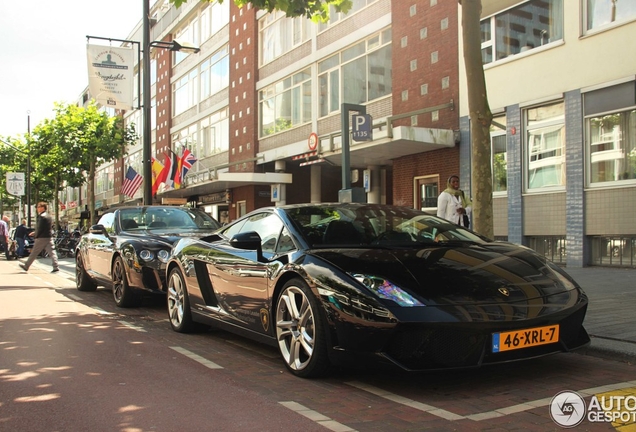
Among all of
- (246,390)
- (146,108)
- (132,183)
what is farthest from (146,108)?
(246,390)

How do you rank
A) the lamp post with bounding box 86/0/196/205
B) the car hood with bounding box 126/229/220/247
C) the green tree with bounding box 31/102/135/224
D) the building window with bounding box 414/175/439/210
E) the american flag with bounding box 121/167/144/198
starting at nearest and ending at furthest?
the car hood with bounding box 126/229/220/247 → the lamp post with bounding box 86/0/196/205 → the building window with bounding box 414/175/439/210 → the american flag with bounding box 121/167/144/198 → the green tree with bounding box 31/102/135/224

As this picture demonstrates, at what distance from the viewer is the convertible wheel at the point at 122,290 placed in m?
9.12

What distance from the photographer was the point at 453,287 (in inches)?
166

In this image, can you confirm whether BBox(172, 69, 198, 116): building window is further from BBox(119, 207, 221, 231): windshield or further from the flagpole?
BBox(119, 207, 221, 231): windshield

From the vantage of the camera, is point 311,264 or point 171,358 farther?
point 171,358

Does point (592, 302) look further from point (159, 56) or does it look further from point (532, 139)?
point (159, 56)

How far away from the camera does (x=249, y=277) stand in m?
5.49

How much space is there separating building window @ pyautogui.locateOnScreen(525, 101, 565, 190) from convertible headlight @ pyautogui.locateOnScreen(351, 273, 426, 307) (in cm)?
1128

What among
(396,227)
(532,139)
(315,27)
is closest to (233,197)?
(315,27)

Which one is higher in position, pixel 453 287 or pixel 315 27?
pixel 315 27

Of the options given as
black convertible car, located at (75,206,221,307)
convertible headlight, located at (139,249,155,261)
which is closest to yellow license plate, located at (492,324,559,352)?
black convertible car, located at (75,206,221,307)

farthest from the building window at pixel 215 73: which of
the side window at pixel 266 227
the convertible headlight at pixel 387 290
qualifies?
the convertible headlight at pixel 387 290

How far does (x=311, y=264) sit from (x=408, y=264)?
0.72 metres

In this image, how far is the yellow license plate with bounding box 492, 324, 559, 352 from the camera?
4027mm
